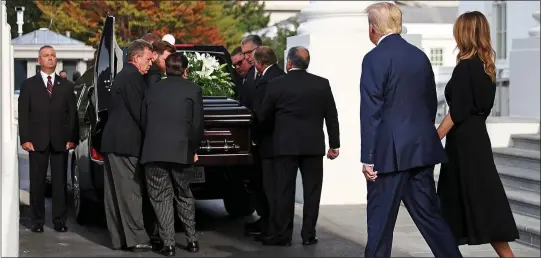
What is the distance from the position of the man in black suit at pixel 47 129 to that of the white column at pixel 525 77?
5988mm

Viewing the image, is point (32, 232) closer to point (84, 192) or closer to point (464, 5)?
point (84, 192)

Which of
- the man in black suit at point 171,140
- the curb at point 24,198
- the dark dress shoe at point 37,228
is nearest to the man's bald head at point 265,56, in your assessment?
the man in black suit at point 171,140

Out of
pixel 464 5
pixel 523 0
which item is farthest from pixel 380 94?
pixel 464 5

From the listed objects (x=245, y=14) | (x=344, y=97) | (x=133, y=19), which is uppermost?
(x=245, y=14)

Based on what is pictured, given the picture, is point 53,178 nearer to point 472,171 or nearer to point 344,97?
point 344,97

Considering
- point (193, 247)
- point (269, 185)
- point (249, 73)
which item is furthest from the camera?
point (249, 73)

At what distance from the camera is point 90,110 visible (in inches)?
437

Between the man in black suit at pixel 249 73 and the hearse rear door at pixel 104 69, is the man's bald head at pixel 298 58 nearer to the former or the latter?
the man in black suit at pixel 249 73

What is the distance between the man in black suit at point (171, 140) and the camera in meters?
9.71

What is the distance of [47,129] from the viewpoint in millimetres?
11422

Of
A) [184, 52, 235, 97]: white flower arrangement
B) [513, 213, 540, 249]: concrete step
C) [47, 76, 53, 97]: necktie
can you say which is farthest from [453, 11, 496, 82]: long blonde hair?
[47, 76, 53, 97]: necktie

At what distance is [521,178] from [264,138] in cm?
307

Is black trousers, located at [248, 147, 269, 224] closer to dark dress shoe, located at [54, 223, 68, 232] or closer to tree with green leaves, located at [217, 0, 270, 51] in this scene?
dark dress shoe, located at [54, 223, 68, 232]

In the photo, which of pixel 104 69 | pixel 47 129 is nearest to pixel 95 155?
pixel 47 129
